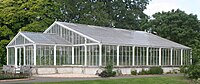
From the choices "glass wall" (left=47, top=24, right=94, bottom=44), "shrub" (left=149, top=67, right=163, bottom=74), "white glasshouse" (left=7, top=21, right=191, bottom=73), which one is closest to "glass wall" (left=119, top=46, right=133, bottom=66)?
"white glasshouse" (left=7, top=21, right=191, bottom=73)

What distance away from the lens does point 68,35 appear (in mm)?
39938

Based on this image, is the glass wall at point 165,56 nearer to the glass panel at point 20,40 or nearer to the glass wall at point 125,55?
the glass wall at point 125,55

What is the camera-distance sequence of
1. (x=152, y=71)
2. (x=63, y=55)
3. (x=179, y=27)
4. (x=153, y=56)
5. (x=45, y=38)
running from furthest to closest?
(x=179, y=27) < (x=153, y=56) < (x=63, y=55) < (x=45, y=38) < (x=152, y=71)

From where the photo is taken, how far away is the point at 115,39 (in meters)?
37.5

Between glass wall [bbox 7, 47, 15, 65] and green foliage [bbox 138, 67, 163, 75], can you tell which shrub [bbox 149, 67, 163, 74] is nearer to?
green foliage [bbox 138, 67, 163, 75]

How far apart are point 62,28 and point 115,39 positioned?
23.6 ft

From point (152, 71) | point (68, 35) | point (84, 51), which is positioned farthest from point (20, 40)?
point (152, 71)

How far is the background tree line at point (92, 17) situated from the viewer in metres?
48.3

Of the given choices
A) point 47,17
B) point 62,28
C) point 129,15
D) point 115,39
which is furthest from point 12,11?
point 129,15

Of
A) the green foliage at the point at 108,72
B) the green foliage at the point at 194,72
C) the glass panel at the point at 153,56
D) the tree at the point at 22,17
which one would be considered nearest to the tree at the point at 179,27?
the glass panel at the point at 153,56

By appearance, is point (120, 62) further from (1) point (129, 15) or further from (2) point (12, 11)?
(1) point (129, 15)

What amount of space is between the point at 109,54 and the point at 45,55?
7046 millimetres

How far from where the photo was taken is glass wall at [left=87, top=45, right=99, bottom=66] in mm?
35025

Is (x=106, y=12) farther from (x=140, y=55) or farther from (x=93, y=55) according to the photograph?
(x=93, y=55)
